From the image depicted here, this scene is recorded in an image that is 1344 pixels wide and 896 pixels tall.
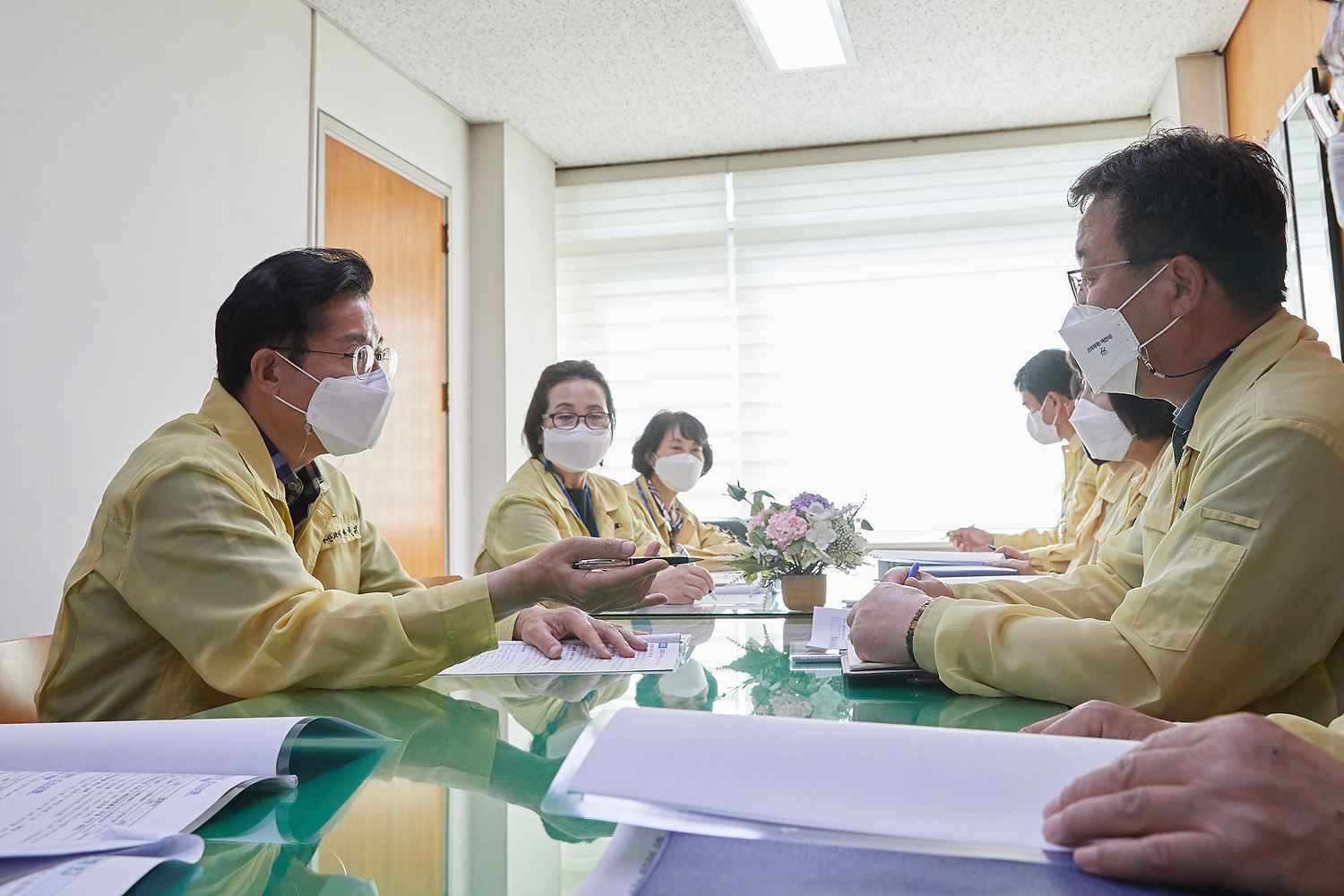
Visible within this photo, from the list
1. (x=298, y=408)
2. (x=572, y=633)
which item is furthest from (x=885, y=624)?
(x=298, y=408)

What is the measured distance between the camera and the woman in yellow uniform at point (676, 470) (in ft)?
14.3

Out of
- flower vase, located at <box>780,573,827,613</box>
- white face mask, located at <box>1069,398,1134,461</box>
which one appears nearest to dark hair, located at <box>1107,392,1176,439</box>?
white face mask, located at <box>1069,398,1134,461</box>

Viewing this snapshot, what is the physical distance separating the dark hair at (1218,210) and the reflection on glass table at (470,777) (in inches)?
28.3

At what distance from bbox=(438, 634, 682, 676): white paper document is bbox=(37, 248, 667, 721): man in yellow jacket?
3cm

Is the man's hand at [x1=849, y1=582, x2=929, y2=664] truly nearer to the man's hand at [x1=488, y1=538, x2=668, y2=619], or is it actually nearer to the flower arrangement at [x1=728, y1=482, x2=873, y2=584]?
the man's hand at [x1=488, y1=538, x2=668, y2=619]

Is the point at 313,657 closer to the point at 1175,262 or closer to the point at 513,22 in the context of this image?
the point at 1175,262

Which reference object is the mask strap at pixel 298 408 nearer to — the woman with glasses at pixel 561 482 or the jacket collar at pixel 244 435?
the jacket collar at pixel 244 435

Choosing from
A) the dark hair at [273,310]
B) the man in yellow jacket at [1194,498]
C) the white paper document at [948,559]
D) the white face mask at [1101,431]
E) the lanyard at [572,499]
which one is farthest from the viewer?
the lanyard at [572,499]

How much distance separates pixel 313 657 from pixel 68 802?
1.91ft

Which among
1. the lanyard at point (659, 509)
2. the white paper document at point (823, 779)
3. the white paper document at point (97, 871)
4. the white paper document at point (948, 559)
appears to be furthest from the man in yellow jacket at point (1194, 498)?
the lanyard at point (659, 509)

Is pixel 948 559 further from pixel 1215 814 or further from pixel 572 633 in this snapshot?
pixel 1215 814

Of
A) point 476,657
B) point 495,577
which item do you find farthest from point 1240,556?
point 476,657

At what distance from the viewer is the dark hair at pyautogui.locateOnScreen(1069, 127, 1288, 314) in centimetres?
143

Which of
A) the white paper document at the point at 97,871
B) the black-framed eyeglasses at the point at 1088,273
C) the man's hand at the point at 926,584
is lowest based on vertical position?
the white paper document at the point at 97,871
